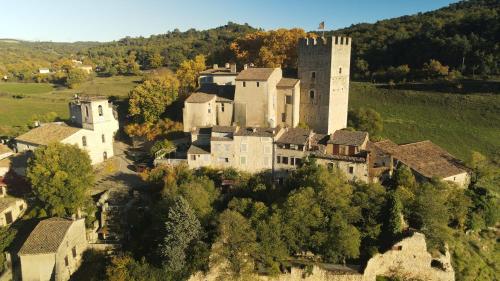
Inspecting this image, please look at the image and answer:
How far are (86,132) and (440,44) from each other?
52.6 m

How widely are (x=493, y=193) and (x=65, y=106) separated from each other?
2492 inches

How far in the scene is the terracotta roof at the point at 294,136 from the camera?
3044cm

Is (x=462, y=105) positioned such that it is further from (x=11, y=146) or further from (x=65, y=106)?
(x=65, y=106)

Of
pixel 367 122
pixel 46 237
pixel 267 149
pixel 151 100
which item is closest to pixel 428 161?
pixel 367 122

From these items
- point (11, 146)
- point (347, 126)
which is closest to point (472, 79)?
point (347, 126)

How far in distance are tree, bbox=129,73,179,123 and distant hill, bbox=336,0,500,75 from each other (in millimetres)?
34150

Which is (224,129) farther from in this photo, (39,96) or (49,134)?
(39,96)

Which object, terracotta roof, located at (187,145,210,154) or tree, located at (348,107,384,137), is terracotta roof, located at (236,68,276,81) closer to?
terracotta roof, located at (187,145,210,154)

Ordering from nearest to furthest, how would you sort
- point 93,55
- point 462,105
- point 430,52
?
1. point 462,105
2. point 430,52
3. point 93,55

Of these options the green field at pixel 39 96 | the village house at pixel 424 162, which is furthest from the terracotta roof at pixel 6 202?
the village house at pixel 424 162

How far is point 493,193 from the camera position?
103ft

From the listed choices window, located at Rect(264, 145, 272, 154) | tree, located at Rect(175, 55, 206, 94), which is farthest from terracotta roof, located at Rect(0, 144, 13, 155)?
window, located at Rect(264, 145, 272, 154)

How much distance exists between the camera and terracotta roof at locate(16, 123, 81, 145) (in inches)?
1426

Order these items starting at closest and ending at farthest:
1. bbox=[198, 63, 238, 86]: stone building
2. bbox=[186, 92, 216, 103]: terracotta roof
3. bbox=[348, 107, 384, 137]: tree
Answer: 1. bbox=[186, 92, 216, 103]: terracotta roof
2. bbox=[348, 107, 384, 137]: tree
3. bbox=[198, 63, 238, 86]: stone building
